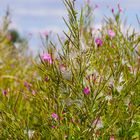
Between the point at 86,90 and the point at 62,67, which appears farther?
the point at 62,67

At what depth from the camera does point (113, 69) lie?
2.95 metres

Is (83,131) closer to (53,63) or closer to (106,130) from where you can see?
(106,130)

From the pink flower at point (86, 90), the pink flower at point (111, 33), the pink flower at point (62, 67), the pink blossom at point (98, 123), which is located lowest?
the pink blossom at point (98, 123)

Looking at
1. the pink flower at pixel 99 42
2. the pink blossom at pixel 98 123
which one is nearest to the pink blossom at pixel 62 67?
the pink blossom at pixel 98 123

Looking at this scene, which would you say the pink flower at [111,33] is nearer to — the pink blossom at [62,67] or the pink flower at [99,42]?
the pink flower at [99,42]

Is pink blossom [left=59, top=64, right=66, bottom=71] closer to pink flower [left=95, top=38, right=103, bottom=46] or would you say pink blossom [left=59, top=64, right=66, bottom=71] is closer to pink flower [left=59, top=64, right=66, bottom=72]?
pink flower [left=59, top=64, right=66, bottom=72]

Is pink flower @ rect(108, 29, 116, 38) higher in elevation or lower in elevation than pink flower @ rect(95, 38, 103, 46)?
higher

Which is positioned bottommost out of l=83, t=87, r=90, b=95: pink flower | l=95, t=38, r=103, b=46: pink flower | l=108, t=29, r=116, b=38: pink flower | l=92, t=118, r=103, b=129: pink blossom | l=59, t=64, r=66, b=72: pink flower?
l=92, t=118, r=103, b=129: pink blossom

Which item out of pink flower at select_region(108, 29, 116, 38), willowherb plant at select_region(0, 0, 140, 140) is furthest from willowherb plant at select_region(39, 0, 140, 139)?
pink flower at select_region(108, 29, 116, 38)

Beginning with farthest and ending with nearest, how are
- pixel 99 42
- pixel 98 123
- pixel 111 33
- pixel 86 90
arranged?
1. pixel 111 33
2. pixel 99 42
3. pixel 98 123
4. pixel 86 90

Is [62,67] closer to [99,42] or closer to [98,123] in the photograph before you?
[98,123]

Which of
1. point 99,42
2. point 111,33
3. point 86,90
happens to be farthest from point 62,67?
point 111,33

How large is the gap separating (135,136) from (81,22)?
0.76 metres

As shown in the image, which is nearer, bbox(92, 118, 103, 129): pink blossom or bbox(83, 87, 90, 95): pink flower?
bbox(83, 87, 90, 95): pink flower
